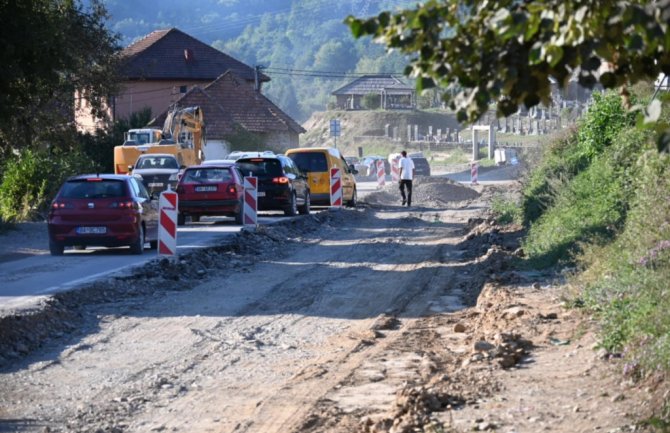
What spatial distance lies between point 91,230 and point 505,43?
52.7ft

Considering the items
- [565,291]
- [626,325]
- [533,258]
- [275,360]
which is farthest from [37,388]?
[533,258]

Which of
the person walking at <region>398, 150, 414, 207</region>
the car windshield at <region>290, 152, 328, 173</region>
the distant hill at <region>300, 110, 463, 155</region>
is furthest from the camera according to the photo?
the distant hill at <region>300, 110, 463, 155</region>

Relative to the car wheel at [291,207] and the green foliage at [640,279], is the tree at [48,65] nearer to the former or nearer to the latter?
the car wheel at [291,207]

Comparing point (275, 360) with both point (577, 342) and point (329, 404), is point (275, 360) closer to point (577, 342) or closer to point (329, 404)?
point (329, 404)

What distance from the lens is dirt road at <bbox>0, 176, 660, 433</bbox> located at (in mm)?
7945

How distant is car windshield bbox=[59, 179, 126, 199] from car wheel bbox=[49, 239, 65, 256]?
0.91m

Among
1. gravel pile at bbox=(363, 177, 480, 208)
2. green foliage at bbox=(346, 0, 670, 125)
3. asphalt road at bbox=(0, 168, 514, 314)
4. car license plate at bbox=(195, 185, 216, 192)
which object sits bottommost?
gravel pile at bbox=(363, 177, 480, 208)

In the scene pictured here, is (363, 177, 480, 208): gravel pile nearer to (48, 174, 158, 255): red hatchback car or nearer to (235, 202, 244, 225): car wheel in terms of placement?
(235, 202, 244, 225): car wheel

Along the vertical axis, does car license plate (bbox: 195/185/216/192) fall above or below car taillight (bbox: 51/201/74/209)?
below

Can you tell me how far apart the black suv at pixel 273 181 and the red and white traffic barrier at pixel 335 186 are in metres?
3.29

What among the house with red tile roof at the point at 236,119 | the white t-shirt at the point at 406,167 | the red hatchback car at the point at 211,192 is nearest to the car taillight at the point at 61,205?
the red hatchback car at the point at 211,192

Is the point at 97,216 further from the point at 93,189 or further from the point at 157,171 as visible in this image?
the point at 157,171

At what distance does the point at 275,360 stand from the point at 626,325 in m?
3.40

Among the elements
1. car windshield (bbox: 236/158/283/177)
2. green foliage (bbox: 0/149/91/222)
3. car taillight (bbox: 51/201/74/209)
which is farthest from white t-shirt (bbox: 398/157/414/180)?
car taillight (bbox: 51/201/74/209)
